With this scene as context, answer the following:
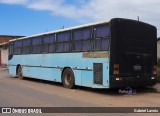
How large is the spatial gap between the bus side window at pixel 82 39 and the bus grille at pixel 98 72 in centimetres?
102

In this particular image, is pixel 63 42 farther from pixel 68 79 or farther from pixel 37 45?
pixel 37 45

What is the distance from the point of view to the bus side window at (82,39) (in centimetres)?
1570

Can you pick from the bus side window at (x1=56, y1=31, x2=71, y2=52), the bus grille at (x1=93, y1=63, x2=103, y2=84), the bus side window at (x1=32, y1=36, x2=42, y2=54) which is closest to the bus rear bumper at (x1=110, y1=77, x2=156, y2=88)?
the bus grille at (x1=93, y1=63, x2=103, y2=84)

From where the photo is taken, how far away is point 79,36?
1641 centimetres

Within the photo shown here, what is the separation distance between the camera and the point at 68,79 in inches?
683

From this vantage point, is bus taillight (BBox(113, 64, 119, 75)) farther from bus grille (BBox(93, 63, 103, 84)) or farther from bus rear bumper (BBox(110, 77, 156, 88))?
bus grille (BBox(93, 63, 103, 84))

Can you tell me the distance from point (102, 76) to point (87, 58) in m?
1.42

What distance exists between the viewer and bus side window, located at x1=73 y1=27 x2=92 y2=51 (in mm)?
15695

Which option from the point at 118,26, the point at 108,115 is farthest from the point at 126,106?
the point at 118,26

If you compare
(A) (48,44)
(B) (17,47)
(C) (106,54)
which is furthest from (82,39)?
(B) (17,47)

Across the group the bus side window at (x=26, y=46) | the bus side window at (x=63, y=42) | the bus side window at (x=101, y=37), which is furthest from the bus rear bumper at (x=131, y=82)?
the bus side window at (x=26, y=46)

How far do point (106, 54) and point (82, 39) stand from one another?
2.12 metres

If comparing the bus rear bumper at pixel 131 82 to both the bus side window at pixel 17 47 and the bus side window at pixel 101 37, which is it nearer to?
the bus side window at pixel 101 37

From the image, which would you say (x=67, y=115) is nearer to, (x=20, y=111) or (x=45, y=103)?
(x=20, y=111)
